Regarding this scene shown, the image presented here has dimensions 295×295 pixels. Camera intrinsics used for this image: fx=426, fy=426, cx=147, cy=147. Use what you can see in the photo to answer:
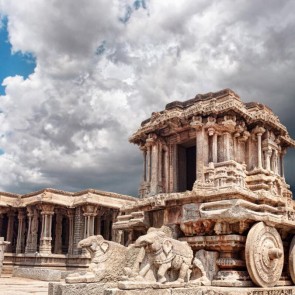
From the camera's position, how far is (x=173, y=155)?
60.9ft

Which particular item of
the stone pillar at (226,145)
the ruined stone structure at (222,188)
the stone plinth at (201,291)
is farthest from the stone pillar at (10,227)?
the stone plinth at (201,291)

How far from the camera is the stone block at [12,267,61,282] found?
30484 millimetres

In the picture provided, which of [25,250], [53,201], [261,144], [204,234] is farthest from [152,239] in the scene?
[25,250]

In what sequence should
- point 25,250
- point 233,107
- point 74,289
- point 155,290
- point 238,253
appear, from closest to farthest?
point 155,290, point 74,289, point 238,253, point 233,107, point 25,250

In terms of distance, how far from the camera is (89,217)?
38281mm

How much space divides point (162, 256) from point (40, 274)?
2358 cm

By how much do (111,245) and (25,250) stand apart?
32.1m

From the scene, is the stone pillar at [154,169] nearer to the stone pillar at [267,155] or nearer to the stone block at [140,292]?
the stone pillar at [267,155]

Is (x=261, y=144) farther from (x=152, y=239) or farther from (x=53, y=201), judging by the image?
(x=53, y=201)

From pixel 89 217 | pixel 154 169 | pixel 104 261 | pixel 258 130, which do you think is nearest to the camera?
pixel 104 261

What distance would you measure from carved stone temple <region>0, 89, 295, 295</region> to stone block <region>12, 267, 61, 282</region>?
1361cm

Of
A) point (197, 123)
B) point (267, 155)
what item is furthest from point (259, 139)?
point (197, 123)

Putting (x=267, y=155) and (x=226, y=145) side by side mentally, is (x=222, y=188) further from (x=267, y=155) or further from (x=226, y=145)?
(x=267, y=155)

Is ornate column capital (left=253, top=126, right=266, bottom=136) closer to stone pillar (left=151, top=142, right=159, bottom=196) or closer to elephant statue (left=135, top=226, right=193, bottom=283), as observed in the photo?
stone pillar (left=151, top=142, right=159, bottom=196)
